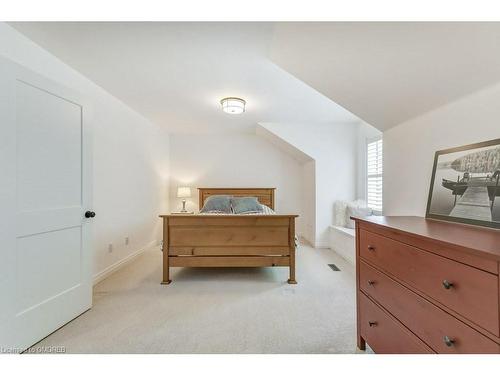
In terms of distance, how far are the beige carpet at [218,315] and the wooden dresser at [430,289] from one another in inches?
19.9

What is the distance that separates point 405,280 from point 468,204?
570mm

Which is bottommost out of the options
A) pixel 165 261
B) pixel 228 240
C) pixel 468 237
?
pixel 165 261

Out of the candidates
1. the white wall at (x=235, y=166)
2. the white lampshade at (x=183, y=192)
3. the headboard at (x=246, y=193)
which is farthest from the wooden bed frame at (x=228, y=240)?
the white wall at (x=235, y=166)

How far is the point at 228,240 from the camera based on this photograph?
2686mm

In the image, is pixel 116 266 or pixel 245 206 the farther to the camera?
pixel 245 206

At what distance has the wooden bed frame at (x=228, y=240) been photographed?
266 cm

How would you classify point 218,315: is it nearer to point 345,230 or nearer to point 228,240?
point 228,240

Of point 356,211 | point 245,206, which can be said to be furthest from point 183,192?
point 356,211

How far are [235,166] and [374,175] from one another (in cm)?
268

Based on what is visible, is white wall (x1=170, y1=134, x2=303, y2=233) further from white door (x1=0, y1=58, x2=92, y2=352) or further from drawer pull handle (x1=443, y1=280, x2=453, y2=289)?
drawer pull handle (x1=443, y1=280, x2=453, y2=289)

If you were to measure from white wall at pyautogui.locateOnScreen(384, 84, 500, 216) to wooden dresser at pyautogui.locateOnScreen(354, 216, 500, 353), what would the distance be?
0.46 metres

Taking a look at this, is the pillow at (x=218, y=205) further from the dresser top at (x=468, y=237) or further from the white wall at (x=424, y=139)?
the dresser top at (x=468, y=237)

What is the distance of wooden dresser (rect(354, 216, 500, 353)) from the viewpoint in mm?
717
